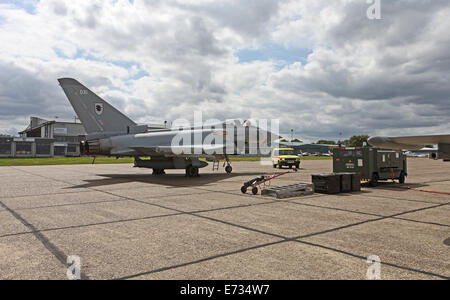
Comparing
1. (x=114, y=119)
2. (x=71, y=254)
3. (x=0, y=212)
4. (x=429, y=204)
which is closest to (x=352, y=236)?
(x=71, y=254)

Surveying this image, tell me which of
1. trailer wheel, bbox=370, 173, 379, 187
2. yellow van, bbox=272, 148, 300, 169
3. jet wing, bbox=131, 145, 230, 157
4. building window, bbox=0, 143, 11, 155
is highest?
building window, bbox=0, 143, 11, 155

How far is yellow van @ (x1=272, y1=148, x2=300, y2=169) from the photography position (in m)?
26.8

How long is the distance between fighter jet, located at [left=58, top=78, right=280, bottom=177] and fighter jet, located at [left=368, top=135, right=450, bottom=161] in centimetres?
969

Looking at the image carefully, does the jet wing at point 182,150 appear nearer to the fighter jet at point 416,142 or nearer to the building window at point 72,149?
the fighter jet at point 416,142

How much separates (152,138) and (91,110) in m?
3.87

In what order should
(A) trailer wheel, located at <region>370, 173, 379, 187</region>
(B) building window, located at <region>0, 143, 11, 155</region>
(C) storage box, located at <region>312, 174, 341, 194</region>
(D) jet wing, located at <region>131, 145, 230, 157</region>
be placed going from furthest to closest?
(B) building window, located at <region>0, 143, 11, 155</region> → (D) jet wing, located at <region>131, 145, 230, 157</region> → (A) trailer wheel, located at <region>370, 173, 379, 187</region> → (C) storage box, located at <region>312, 174, 341, 194</region>

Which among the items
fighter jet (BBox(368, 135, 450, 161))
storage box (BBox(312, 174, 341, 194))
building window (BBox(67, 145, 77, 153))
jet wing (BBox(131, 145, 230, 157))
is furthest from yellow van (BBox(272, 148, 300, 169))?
building window (BBox(67, 145, 77, 153))

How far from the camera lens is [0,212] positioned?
Answer: 8000 mm

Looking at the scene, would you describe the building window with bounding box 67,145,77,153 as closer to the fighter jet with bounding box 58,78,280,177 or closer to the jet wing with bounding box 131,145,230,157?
the fighter jet with bounding box 58,78,280,177

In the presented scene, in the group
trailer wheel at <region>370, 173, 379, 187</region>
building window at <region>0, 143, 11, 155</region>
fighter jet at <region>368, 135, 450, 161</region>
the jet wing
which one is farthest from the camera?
building window at <region>0, 143, 11, 155</region>

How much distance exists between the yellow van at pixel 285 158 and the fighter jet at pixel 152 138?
767 cm

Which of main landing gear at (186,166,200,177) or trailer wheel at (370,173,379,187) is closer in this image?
trailer wheel at (370,173,379,187)

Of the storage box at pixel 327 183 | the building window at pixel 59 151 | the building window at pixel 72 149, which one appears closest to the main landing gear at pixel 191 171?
the storage box at pixel 327 183
